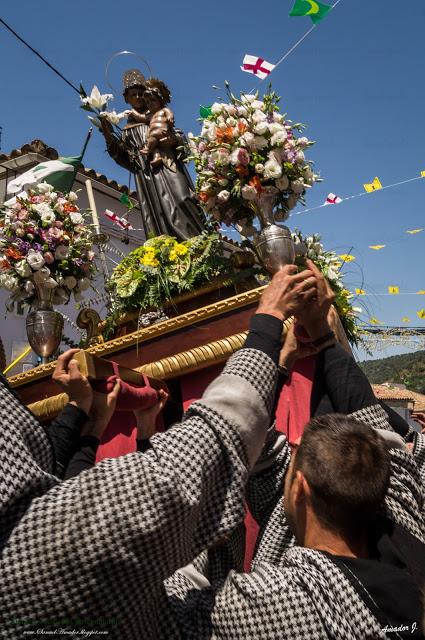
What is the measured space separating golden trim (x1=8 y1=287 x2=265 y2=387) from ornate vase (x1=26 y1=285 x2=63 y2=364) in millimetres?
465

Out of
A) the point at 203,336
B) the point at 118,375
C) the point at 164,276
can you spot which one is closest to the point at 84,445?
the point at 118,375

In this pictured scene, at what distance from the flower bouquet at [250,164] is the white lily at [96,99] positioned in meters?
1.15

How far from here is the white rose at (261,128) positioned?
311 cm

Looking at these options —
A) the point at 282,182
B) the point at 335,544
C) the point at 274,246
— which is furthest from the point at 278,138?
the point at 335,544

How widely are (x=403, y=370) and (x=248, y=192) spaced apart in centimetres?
4927

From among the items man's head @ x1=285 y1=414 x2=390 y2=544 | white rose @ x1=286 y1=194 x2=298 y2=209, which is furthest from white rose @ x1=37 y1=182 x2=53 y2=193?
man's head @ x1=285 y1=414 x2=390 y2=544

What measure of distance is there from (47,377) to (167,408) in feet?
2.77

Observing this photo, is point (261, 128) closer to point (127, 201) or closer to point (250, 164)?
A: point (250, 164)

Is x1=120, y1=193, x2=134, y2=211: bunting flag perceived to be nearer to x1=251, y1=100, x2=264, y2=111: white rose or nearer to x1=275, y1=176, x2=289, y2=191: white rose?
x1=251, y1=100, x2=264, y2=111: white rose

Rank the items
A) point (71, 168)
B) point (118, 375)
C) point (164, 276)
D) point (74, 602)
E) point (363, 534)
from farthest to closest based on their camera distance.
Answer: point (71, 168) → point (164, 276) → point (118, 375) → point (363, 534) → point (74, 602)

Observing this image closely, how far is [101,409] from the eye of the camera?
77.7 inches

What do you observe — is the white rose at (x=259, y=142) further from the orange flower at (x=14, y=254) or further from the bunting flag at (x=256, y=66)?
the orange flower at (x=14, y=254)

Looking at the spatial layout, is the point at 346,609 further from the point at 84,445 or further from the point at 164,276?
the point at 164,276

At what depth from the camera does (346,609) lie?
108 centimetres
